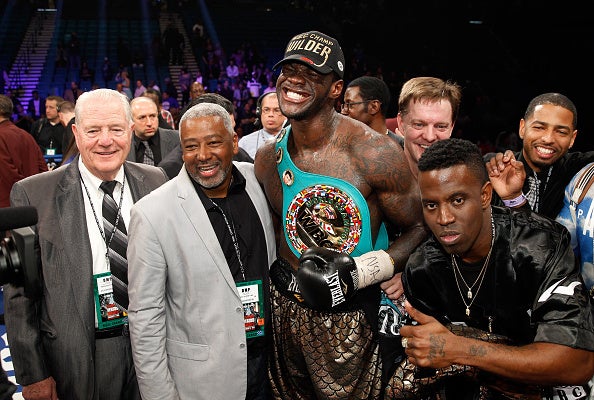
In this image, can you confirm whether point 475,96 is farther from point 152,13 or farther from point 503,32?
point 152,13

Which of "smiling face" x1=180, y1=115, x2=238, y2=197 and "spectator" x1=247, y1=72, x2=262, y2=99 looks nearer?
"smiling face" x1=180, y1=115, x2=238, y2=197

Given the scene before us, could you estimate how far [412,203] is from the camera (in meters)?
2.12

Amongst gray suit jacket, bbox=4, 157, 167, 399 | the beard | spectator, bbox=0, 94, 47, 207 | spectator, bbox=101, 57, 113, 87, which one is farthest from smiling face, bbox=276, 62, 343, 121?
spectator, bbox=101, 57, 113, 87

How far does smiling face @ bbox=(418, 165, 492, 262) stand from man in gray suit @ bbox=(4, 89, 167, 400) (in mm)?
1190

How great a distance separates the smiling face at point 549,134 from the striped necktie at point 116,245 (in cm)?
178

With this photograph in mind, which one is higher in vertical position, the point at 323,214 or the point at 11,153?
the point at 11,153

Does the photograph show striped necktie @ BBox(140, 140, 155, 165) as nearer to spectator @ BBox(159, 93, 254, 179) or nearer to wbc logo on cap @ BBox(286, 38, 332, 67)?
spectator @ BBox(159, 93, 254, 179)

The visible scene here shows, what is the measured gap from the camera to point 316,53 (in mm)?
2111

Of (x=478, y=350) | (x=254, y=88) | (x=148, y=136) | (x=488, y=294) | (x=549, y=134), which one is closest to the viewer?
(x=478, y=350)

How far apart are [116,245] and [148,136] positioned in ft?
9.18

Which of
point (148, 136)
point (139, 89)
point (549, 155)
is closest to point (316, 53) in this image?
point (549, 155)

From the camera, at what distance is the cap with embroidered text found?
2.09m

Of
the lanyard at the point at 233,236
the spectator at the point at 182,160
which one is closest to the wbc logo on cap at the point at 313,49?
the lanyard at the point at 233,236

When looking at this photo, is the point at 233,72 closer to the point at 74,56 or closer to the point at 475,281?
the point at 74,56
